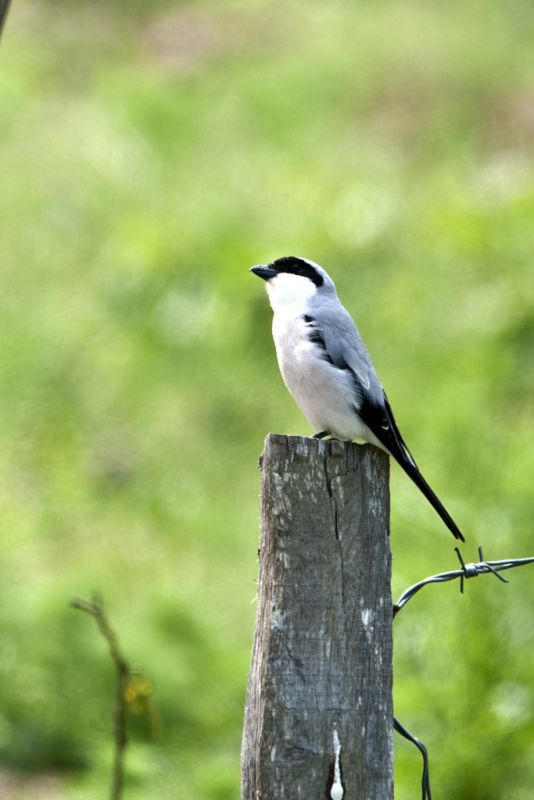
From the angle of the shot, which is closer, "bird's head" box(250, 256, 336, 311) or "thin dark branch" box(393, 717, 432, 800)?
"thin dark branch" box(393, 717, 432, 800)

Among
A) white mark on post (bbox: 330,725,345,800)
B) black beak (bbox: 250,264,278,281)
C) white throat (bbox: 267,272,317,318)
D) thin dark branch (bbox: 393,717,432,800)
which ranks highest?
black beak (bbox: 250,264,278,281)

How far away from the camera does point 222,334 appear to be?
400 inches

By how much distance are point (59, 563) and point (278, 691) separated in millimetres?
6154

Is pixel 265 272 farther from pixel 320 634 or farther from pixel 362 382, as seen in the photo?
pixel 320 634

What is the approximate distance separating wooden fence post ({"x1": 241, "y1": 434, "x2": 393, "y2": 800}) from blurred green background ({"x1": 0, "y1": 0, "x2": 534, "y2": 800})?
8.28 feet

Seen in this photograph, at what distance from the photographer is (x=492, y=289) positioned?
10.2 meters

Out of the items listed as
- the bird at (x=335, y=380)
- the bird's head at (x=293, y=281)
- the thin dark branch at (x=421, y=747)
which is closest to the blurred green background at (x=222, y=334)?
the bird at (x=335, y=380)

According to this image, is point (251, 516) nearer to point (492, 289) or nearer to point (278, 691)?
point (492, 289)

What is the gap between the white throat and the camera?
14.3 ft

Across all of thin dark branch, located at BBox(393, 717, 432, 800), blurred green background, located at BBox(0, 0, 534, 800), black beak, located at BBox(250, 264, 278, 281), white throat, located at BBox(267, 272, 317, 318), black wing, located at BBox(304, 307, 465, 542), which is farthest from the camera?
blurred green background, located at BBox(0, 0, 534, 800)

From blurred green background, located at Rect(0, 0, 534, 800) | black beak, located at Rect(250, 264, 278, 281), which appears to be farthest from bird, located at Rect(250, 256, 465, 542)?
blurred green background, located at Rect(0, 0, 534, 800)

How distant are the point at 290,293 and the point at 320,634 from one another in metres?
2.10

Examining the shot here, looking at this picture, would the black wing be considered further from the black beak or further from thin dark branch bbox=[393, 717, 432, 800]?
thin dark branch bbox=[393, 717, 432, 800]

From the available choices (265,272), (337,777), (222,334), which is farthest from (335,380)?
(222,334)
